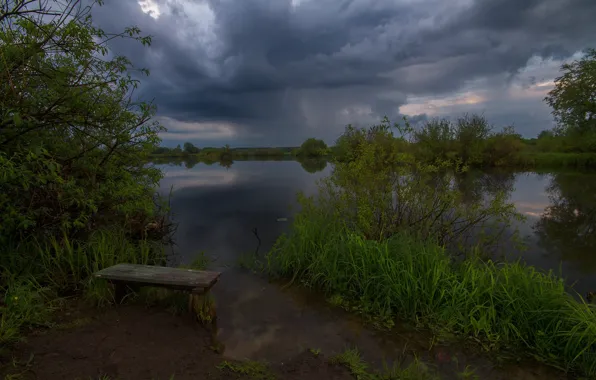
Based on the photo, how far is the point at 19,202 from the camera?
5.27 m

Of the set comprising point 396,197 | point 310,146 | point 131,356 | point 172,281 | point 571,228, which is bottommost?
point 571,228

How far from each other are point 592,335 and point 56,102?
26.6 feet

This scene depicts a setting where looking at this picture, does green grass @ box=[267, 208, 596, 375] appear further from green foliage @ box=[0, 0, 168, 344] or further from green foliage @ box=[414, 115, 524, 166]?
green foliage @ box=[414, 115, 524, 166]

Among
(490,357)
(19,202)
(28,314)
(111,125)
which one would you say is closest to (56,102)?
(111,125)

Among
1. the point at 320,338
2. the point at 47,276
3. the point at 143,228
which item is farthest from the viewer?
the point at 143,228

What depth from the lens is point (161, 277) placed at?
5004mm

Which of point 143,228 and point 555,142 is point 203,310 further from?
point 555,142

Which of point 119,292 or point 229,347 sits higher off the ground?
point 119,292

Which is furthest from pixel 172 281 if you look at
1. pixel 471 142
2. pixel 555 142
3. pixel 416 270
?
pixel 555 142

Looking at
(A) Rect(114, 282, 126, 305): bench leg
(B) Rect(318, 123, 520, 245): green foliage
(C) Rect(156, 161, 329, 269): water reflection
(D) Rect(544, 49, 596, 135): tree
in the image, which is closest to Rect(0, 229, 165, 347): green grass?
(A) Rect(114, 282, 126, 305): bench leg

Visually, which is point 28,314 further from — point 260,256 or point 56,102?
point 260,256

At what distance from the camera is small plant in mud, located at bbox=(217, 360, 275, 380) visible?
3664 mm

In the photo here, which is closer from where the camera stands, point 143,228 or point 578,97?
point 143,228

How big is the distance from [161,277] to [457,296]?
16.8 feet
